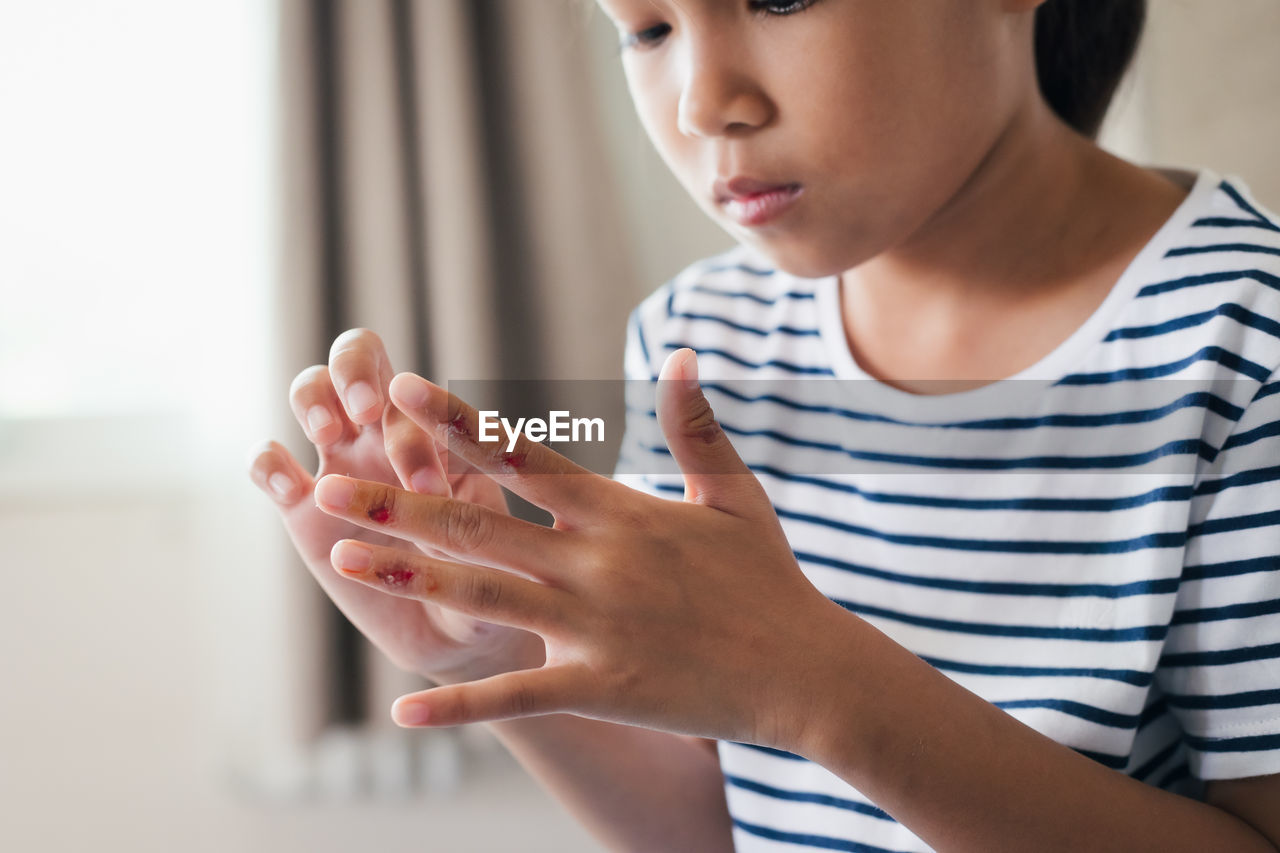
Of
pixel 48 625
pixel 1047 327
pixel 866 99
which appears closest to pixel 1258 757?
pixel 1047 327

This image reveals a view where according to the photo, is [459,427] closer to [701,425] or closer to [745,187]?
[701,425]

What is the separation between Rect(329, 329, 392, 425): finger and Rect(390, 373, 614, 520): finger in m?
0.09

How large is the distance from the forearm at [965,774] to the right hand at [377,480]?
0.21 m

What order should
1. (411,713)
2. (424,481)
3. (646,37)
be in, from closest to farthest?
1. (411,713)
2. (424,481)
3. (646,37)

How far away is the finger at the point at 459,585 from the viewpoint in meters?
0.36

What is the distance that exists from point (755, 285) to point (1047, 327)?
0.24 m

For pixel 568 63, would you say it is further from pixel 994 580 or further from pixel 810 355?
pixel 994 580

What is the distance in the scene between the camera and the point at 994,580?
55 cm

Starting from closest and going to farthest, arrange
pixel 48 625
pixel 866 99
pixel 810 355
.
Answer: pixel 866 99 < pixel 810 355 < pixel 48 625

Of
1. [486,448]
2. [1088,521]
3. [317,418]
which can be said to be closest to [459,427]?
[486,448]

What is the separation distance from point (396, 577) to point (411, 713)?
53mm

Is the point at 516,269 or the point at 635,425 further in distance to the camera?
the point at 516,269

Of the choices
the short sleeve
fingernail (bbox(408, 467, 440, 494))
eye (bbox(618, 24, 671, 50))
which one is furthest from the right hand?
the short sleeve

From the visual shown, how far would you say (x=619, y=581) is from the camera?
1.18 ft
